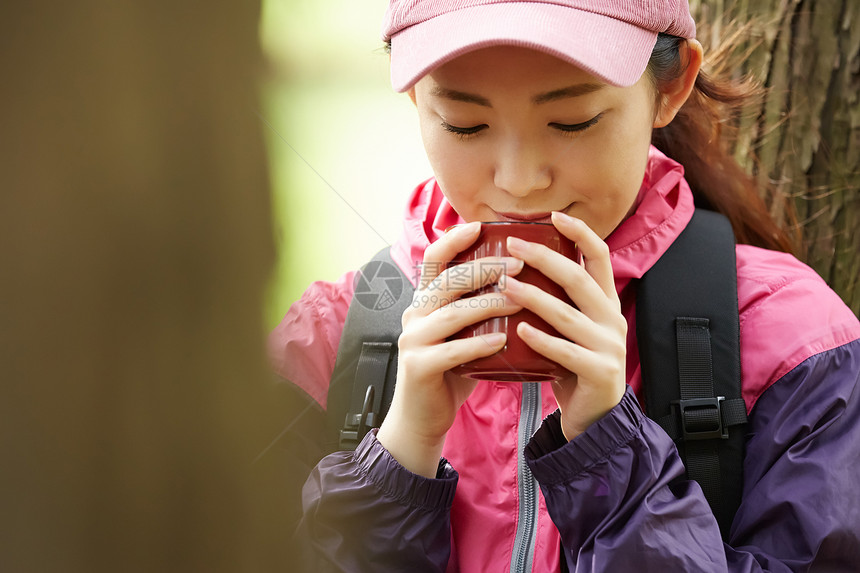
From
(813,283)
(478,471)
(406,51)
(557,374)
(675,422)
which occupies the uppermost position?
(406,51)

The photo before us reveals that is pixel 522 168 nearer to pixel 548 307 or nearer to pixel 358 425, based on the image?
pixel 548 307

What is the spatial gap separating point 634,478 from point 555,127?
27.5 inches

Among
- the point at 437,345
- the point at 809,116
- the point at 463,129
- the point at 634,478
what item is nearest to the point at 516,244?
the point at 437,345

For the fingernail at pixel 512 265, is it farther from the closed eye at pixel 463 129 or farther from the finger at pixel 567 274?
the closed eye at pixel 463 129

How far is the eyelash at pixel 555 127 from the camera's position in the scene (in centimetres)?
155

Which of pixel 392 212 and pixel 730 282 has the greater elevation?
pixel 392 212

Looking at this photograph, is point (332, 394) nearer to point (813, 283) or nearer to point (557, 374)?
point (557, 374)

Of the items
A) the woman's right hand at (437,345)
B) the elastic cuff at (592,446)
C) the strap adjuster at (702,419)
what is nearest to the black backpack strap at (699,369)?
the strap adjuster at (702,419)

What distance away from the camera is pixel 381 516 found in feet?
5.33

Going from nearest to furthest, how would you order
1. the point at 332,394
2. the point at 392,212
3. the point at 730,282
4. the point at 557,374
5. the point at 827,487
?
the point at 557,374 < the point at 827,487 < the point at 730,282 < the point at 332,394 < the point at 392,212

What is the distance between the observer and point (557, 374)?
1.39 metres

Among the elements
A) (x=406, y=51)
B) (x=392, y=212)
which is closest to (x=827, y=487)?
(x=406, y=51)

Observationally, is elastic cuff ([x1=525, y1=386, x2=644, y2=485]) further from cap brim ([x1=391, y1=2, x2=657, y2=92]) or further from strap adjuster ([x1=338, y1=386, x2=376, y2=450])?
cap brim ([x1=391, y1=2, x2=657, y2=92])

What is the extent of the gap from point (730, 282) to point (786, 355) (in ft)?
0.66
